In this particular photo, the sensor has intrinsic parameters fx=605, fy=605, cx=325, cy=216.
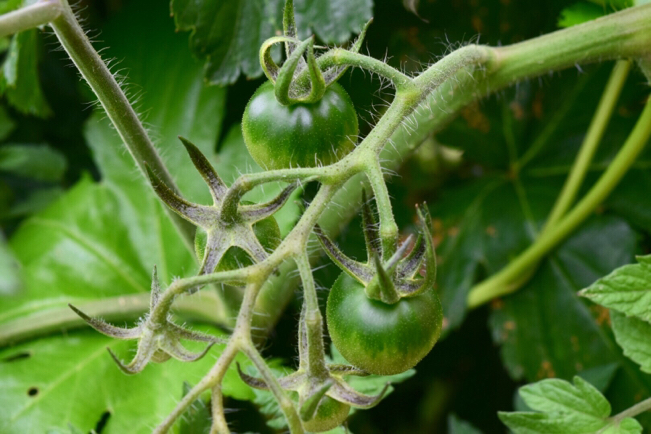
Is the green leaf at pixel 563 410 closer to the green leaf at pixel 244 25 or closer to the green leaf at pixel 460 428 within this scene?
the green leaf at pixel 460 428

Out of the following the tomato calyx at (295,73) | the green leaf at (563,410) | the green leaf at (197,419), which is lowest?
the green leaf at (197,419)

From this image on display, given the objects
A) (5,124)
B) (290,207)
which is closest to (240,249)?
(290,207)

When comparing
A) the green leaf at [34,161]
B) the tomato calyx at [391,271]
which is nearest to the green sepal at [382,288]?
the tomato calyx at [391,271]

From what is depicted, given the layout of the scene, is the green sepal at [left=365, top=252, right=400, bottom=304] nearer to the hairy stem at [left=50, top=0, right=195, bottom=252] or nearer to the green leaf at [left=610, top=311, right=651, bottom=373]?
the hairy stem at [left=50, top=0, right=195, bottom=252]

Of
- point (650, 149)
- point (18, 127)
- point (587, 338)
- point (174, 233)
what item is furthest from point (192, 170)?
point (650, 149)

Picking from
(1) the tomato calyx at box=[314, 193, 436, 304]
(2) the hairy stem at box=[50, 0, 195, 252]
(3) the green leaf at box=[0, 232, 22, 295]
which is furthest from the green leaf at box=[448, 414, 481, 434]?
(3) the green leaf at box=[0, 232, 22, 295]

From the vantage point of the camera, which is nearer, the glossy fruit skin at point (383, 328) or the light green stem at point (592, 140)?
the glossy fruit skin at point (383, 328)

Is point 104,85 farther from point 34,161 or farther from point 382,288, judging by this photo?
point 34,161
